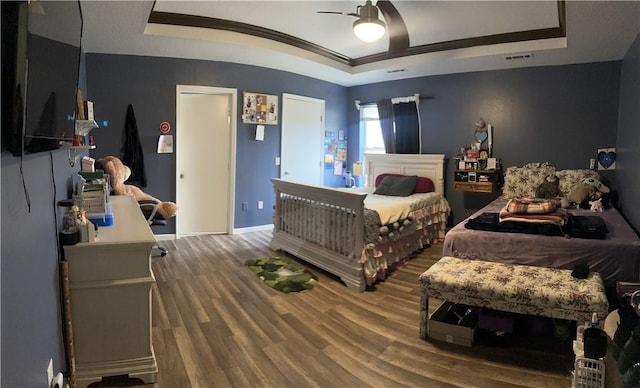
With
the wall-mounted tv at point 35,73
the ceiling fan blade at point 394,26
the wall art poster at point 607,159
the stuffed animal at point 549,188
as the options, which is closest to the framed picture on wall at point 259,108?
the ceiling fan blade at point 394,26

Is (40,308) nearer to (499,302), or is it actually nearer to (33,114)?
(33,114)

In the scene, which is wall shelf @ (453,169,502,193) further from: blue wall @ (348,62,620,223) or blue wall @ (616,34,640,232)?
blue wall @ (616,34,640,232)

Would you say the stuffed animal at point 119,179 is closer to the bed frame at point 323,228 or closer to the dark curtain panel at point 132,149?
the dark curtain panel at point 132,149

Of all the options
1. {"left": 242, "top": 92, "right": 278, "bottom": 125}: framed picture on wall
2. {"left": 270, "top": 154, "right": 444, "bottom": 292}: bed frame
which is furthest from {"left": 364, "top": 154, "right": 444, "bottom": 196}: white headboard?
{"left": 270, "top": 154, "right": 444, "bottom": 292}: bed frame

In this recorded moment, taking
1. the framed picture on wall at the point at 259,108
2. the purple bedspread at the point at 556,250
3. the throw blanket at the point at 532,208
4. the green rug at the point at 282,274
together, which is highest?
the framed picture on wall at the point at 259,108

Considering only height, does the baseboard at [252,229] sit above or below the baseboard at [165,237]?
above

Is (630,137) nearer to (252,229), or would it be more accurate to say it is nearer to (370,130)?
(370,130)

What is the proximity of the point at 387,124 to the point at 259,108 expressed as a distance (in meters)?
2.08

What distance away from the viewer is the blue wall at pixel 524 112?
190 inches

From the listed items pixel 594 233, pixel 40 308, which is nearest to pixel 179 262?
pixel 40 308

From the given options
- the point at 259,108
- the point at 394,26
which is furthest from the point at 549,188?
the point at 259,108

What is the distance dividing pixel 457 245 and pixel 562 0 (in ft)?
7.62

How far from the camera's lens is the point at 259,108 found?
577cm

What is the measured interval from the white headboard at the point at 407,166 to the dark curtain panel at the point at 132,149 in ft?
11.1
